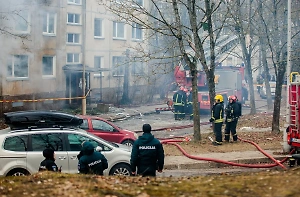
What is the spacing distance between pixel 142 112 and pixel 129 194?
66.3ft

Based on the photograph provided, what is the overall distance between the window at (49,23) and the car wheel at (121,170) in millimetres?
16600

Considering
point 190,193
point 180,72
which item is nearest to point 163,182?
point 190,193

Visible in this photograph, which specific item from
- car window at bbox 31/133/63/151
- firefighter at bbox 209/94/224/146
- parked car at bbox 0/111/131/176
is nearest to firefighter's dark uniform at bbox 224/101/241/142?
firefighter at bbox 209/94/224/146

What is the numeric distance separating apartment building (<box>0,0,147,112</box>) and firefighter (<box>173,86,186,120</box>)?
2.24 metres

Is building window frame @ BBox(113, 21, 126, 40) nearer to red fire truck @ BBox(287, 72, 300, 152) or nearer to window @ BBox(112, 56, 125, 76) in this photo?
window @ BBox(112, 56, 125, 76)

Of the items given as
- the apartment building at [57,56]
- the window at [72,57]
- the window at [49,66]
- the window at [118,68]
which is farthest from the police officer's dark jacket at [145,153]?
the window at [118,68]

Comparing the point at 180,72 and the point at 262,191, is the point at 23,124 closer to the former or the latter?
the point at 262,191

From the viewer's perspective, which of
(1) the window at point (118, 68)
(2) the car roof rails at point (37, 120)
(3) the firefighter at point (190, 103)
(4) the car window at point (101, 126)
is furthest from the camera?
(1) the window at point (118, 68)

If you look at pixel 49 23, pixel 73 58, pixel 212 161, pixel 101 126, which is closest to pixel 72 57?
pixel 73 58

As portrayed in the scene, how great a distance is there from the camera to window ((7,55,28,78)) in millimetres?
23156

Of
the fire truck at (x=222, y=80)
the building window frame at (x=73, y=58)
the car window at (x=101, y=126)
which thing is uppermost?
the building window frame at (x=73, y=58)

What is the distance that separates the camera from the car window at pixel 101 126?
14.2 metres

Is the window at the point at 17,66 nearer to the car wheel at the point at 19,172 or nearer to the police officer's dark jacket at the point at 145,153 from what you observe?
the car wheel at the point at 19,172

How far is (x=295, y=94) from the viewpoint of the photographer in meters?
11.8
